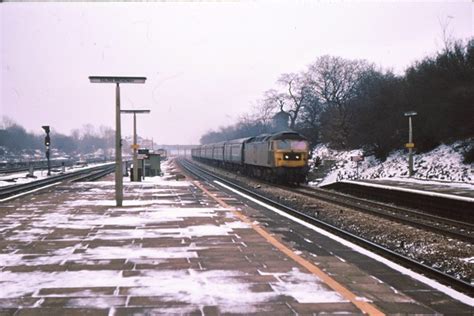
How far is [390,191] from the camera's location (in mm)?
19469

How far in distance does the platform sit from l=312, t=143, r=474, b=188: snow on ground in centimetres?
1437

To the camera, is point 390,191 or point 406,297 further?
point 390,191

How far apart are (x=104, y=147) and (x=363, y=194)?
5190 inches

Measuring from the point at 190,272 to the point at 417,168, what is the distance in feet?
82.5

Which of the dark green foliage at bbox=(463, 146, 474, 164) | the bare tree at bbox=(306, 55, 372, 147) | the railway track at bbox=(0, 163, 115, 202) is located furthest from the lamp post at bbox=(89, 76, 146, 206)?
the bare tree at bbox=(306, 55, 372, 147)

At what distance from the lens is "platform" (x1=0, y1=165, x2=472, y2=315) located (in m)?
5.21

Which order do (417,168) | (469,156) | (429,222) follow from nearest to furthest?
(429,222) < (469,156) < (417,168)

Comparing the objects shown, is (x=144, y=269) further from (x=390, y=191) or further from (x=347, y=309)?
(x=390, y=191)

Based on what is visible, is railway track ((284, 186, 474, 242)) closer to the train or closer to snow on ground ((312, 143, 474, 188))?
snow on ground ((312, 143, 474, 188))

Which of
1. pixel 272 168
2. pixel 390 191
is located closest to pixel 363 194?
pixel 390 191

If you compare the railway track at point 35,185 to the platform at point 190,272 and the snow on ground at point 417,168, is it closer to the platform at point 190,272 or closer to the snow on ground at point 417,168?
the platform at point 190,272

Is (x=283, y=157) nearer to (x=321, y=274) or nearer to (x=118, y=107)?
(x=118, y=107)

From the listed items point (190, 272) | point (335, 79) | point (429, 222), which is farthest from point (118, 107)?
point (335, 79)

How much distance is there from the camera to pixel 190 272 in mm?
6672
